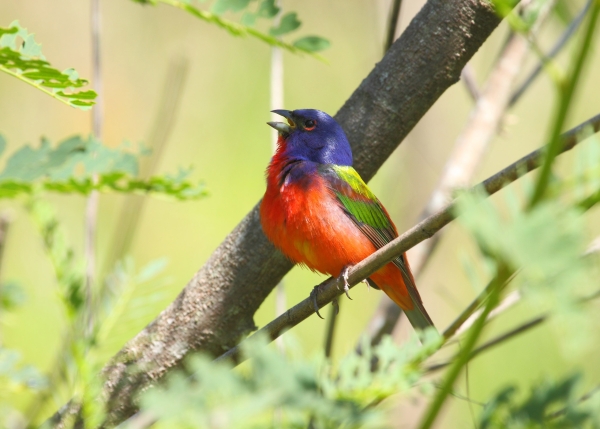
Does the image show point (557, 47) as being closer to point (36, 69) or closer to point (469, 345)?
point (36, 69)

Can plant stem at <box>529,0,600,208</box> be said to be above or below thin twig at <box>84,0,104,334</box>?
above

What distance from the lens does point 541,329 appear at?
23.1 feet

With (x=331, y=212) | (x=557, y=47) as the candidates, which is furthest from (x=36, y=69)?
(x=557, y=47)

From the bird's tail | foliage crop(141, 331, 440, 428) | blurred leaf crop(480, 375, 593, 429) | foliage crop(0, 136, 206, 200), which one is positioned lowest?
the bird's tail

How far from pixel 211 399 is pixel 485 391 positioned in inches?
240

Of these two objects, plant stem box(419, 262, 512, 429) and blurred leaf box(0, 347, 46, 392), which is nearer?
plant stem box(419, 262, 512, 429)

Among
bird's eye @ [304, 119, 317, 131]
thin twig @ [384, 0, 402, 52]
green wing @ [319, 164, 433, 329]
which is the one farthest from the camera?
bird's eye @ [304, 119, 317, 131]

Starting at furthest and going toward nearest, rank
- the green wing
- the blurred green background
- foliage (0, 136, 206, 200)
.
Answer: the blurred green background → the green wing → foliage (0, 136, 206, 200)

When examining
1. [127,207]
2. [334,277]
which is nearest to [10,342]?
[127,207]

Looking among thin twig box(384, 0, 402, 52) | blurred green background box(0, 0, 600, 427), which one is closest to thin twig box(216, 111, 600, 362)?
thin twig box(384, 0, 402, 52)

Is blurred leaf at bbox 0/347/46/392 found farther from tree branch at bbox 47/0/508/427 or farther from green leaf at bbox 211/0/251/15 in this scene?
green leaf at bbox 211/0/251/15

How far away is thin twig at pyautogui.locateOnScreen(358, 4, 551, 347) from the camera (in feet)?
13.1

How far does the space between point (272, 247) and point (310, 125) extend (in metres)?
1.59

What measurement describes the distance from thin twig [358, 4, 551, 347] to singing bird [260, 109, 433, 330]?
19 centimetres
